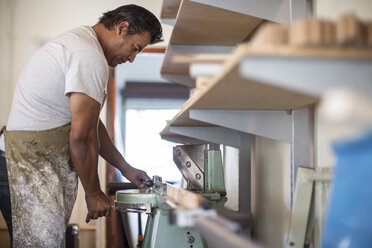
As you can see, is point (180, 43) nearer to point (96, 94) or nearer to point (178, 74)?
point (178, 74)

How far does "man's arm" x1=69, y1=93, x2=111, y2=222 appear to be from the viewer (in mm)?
1933

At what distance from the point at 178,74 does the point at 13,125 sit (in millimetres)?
1385

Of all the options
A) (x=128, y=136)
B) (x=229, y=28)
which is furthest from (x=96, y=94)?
(x=128, y=136)

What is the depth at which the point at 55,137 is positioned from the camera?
207cm

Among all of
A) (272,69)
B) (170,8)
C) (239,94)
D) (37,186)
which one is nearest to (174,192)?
(239,94)

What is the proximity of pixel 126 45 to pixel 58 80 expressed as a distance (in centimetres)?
42

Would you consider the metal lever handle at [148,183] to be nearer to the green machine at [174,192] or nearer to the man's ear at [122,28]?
the green machine at [174,192]

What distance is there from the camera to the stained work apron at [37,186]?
1.99 metres

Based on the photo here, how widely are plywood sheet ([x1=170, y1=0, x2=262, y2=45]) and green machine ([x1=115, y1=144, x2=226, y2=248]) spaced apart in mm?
549

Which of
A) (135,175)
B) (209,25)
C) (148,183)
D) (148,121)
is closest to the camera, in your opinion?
(209,25)

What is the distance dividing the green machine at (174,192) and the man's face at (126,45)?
20.2 inches

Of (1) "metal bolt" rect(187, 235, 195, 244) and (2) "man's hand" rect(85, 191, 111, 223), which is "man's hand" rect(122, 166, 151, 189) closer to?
(2) "man's hand" rect(85, 191, 111, 223)

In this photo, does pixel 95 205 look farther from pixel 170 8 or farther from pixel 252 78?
pixel 252 78

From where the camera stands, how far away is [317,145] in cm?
155
